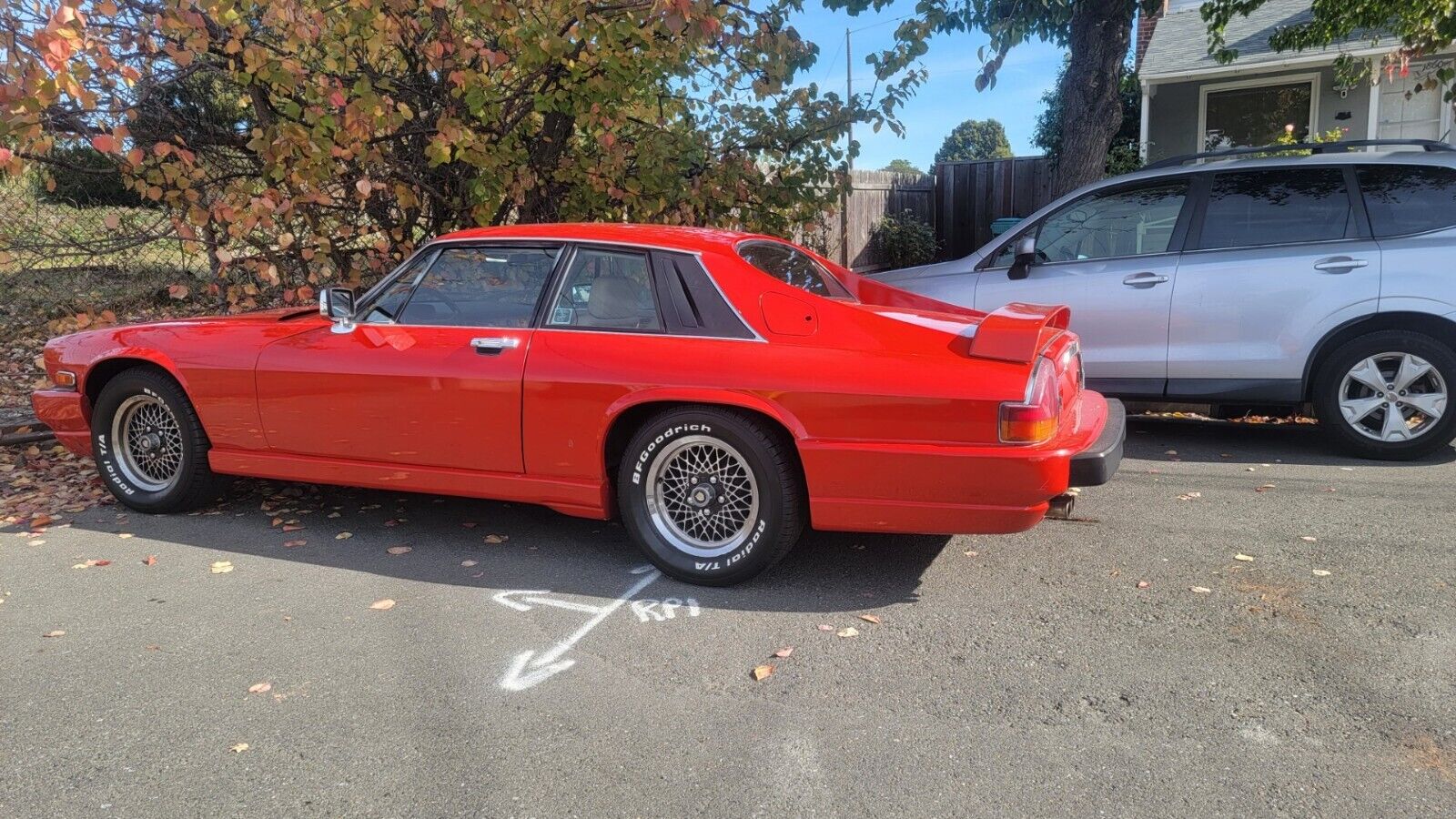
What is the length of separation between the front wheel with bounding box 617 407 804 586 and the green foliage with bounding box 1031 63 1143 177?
10.3 metres

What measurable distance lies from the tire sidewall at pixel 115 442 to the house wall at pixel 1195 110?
1477 cm

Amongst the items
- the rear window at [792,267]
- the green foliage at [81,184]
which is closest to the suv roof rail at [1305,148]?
the rear window at [792,267]

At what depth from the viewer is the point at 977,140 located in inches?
3199

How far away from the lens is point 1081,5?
398 inches

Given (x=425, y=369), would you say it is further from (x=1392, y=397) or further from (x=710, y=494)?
(x=1392, y=397)

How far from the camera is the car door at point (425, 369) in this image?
4.56 metres

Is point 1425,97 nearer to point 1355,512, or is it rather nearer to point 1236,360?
point 1236,360

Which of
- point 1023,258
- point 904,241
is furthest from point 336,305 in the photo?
point 904,241

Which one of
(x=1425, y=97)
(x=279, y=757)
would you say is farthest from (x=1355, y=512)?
(x=1425, y=97)

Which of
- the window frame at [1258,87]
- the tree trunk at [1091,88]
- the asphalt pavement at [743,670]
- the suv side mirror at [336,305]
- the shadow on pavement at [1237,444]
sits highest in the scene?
the window frame at [1258,87]

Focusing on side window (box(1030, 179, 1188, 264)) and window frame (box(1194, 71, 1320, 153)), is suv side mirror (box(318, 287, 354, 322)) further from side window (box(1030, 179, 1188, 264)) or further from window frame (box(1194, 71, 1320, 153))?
window frame (box(1194, 71, 1320, 153))

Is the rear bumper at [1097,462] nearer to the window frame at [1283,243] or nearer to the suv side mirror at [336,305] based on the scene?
the window frame at [1283,243]

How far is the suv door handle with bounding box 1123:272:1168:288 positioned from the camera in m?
6.44

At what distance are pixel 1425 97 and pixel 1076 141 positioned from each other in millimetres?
8882
